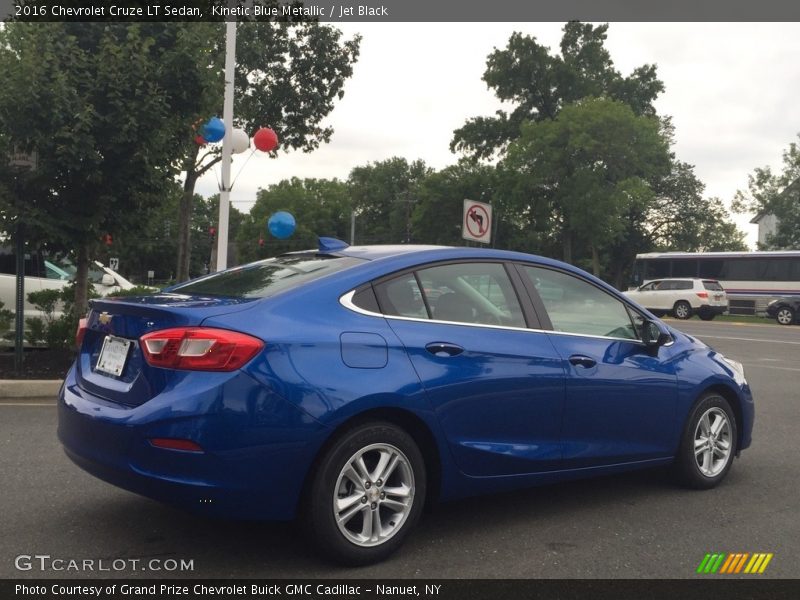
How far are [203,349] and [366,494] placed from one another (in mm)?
960

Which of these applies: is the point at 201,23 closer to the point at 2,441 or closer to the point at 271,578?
the point at 2,441

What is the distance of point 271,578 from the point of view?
3627mm

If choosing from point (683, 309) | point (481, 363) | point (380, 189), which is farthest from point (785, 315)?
point (380, 189)

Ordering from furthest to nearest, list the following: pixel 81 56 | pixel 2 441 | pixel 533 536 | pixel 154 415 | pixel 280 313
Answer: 1. pixel 81 56
2. pixel 2 441
3. pixel 533 536
4. pixel 280 313
5. pixel 154 415

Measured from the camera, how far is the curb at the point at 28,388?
8398mm

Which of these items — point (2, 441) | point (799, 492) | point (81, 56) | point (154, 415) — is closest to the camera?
point (154, 415)

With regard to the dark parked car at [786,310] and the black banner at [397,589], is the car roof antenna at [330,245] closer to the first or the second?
the black banner at [397,589]

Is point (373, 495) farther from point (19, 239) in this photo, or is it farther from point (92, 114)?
point (19, 239)

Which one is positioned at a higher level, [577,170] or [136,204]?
[577,170]

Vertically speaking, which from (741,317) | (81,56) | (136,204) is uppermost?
(81,56)

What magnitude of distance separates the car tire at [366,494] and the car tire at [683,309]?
1305 inches

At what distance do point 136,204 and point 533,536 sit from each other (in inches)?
292

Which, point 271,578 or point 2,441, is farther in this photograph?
point 2,441

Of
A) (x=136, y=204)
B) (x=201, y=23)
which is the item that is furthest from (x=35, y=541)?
(x=201, y=23)
